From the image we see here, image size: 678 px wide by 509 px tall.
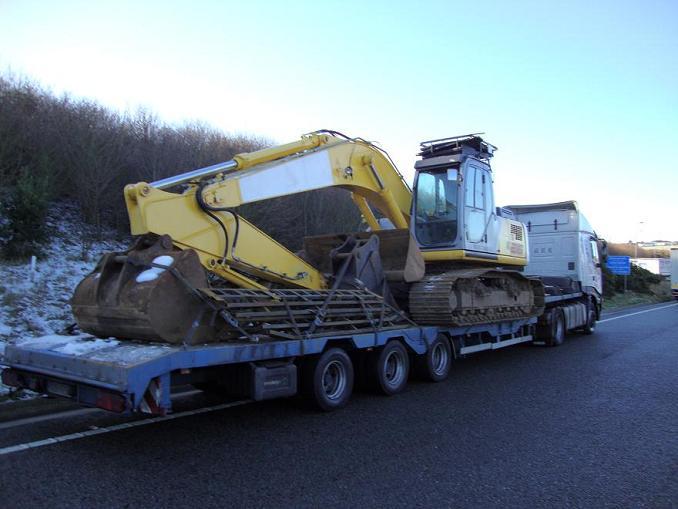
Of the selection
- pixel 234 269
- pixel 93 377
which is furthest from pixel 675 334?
pixel 93 377

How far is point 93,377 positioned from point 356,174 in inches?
200

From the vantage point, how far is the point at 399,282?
350 inches

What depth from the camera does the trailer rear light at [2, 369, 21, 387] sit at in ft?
19.1

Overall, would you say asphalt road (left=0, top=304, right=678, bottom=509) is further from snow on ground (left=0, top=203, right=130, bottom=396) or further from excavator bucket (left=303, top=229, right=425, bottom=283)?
snow on ground (left=0, top=203, right=130, bottom=396)

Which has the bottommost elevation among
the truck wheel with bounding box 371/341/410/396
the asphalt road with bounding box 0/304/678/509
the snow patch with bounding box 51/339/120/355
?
the asphalt road with bounding box 0/304/678/509

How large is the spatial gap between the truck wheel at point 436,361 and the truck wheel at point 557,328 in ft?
17.5

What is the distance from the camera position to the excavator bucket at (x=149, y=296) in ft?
18.1

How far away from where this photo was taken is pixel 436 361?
29.0ft

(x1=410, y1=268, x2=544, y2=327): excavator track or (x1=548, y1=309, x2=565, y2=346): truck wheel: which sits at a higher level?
(x1=410, y1=268, x2=544, y2=327): excavator track

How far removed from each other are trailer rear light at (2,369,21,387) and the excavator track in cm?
532

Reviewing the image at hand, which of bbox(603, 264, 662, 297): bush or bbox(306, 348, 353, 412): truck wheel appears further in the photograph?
bbox(603, 264, 662, 297): bush

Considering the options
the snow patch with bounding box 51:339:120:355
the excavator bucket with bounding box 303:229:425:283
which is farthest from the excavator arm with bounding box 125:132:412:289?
the snow patch with bounding box 51:339:120:355

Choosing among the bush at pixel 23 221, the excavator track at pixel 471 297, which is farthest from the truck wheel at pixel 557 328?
the bush at pixel 23 221

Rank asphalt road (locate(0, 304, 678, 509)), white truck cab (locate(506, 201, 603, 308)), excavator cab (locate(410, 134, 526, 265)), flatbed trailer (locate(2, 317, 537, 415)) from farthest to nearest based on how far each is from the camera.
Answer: white truck cab (locate(506, 201, 603, 308))
excavator cab (locate(410, 134, 526, 265))
flatbed trailer (locate(2, 317, 537, 415))
asphalt road (locate(0, 304, 678, 509))
